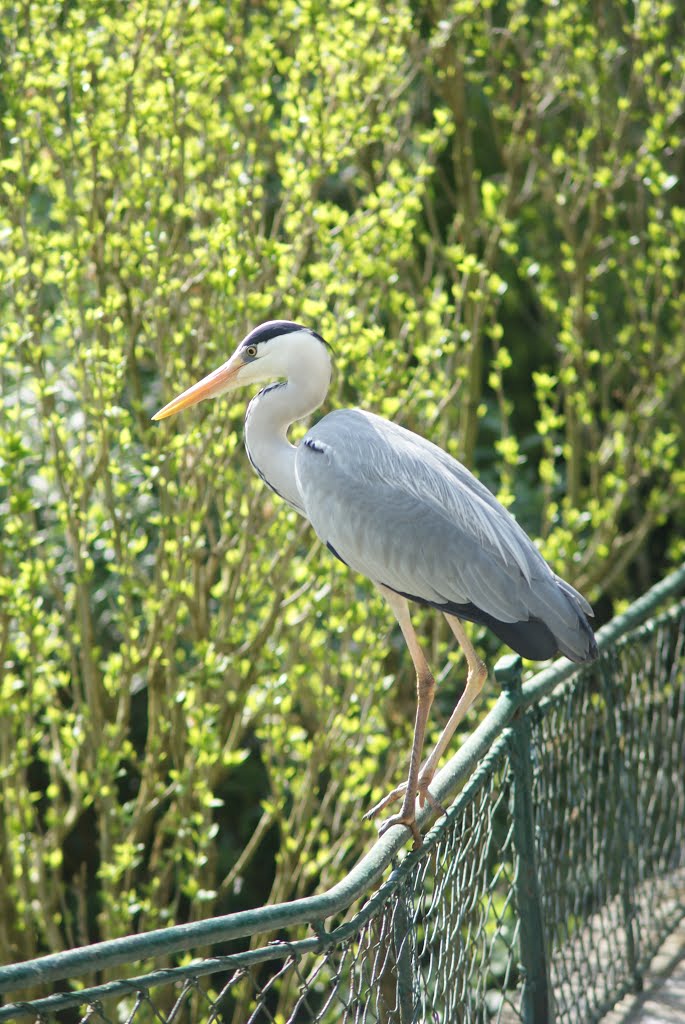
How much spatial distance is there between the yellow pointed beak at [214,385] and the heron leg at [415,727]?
0.68 metres

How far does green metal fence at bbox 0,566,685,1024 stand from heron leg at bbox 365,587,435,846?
122mm

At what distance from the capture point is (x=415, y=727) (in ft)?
9.59

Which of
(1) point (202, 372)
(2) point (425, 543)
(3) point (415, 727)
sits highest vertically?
(1) point (202, 372)

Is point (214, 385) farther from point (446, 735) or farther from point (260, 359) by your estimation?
point (446, 735)

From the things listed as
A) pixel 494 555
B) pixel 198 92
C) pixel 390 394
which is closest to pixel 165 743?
pixel 390 394

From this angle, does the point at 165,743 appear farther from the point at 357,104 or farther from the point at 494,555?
the point at 357,104

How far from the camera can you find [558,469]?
21.8ft

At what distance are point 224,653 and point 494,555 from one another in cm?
139

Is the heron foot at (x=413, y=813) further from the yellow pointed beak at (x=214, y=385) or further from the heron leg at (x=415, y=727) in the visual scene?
the yellow pointed beak at (x=214, y=385)

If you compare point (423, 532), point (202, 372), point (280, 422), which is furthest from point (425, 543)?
point (202, 372)

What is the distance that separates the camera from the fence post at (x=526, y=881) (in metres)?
2.81

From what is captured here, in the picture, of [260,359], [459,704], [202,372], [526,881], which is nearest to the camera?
[526,881]

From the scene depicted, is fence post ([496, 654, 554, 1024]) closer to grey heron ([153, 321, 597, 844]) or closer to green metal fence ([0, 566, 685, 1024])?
green metal fence ([0, 566, 685, 1024])

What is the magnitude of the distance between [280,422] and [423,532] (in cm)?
55
